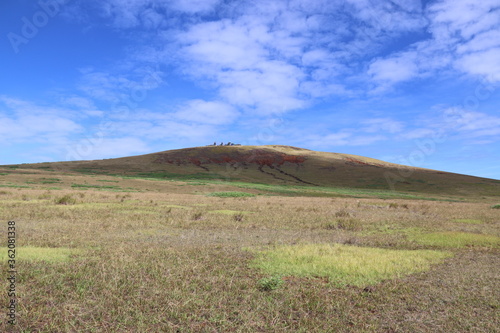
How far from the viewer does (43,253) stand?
9008 mm

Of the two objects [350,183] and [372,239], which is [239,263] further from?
[350,183]

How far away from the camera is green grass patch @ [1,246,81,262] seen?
333 inches

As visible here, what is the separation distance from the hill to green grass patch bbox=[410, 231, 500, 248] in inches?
2702

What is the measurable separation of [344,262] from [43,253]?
8.62 meters

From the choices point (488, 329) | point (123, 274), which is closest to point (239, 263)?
point (123, 274)

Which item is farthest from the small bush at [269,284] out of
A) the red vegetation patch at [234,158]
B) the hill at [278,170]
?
the red vegetation patch at [234,158]

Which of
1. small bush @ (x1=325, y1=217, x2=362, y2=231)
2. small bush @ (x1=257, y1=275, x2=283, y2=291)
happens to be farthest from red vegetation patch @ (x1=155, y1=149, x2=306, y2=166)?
small bush @ (x1=257, y1=275, x2=283, y2=291)

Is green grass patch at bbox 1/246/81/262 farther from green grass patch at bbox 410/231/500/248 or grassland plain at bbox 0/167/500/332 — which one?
green grass patch at bbox 410/231/500/248

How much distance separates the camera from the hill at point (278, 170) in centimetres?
8656

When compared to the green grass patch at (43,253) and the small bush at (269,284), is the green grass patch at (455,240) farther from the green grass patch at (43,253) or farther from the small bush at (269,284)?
the green grass patch at (43,253)

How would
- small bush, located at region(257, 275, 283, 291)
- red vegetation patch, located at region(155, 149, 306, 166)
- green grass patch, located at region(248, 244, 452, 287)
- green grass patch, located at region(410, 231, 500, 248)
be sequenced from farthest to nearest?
1. red vegetation patch, located at region(155, 149, 306, 166)
2. green grass patch, located at region(410, 231, 500, 248)
3. green grass patch, located at region(248, 244, 452, 287)
4. small bush, located at region(257, 275, 283, 291)

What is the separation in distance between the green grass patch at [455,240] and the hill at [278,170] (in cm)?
6864

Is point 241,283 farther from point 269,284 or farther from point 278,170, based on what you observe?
point 278,170

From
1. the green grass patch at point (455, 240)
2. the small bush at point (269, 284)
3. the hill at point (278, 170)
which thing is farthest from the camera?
the hill at point (278, 170)
